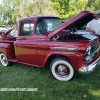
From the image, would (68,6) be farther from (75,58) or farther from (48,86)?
(48,86)

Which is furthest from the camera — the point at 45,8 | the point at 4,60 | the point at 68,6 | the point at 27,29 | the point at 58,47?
the point at 45,8

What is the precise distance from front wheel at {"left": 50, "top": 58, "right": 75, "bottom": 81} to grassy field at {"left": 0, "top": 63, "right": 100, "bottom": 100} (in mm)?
137

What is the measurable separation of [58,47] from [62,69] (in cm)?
63

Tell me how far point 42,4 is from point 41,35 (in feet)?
68.8

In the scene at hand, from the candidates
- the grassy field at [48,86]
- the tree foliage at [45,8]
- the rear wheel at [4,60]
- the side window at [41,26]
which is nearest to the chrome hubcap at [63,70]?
the grassy field at [48,86]

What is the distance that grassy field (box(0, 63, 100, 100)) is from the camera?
2.40 metres

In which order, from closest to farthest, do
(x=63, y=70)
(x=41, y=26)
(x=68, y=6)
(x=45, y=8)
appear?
(x=63, y=70) → (x=41, y=26) → (x=68, y=6) → (x=45, y=8)

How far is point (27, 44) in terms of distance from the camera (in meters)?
3.24

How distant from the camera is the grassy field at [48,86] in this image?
2397 mm

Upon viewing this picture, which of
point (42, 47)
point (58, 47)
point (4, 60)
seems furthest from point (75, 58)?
point (4, 60)

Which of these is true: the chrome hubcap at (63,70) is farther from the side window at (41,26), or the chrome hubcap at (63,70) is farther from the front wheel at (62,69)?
the side window at (41,26)

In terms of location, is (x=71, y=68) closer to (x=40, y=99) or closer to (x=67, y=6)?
(x=40, y=99)

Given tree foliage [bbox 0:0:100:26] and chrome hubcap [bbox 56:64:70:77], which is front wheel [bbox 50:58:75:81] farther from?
tree foliage [bbox 0:0:100:26]

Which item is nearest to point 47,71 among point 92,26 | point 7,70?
point 7,70
